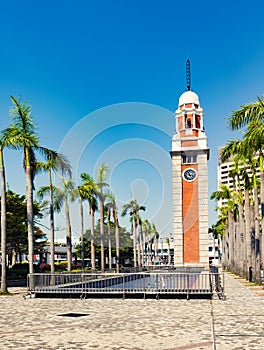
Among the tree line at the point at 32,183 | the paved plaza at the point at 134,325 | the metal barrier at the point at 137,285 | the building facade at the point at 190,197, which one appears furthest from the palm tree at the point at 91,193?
the paved plaza at the point at 134,325

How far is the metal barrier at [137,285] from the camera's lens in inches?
899

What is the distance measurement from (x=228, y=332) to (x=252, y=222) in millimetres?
26266

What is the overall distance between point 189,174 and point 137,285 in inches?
1720

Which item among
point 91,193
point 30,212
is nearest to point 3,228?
point 30,212

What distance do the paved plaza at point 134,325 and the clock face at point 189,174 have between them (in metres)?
45.0

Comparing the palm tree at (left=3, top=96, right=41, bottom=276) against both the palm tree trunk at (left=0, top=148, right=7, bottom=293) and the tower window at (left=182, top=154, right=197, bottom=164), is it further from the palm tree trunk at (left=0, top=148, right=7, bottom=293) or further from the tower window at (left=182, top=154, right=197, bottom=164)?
the tower window at (left=182, top=154, right=197, bottom=164)

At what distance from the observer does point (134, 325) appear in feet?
46.1

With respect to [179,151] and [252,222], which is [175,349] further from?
[179,151]

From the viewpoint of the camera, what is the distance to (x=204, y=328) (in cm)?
1330

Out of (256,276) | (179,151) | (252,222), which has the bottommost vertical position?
(256,276)

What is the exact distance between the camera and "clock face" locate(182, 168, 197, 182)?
66.1 m

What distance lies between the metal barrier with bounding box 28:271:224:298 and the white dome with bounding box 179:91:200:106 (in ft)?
162

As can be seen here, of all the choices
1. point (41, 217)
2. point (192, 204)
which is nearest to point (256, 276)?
point (41, 217)

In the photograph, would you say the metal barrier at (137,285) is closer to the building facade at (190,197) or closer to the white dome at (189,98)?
the building facade at (190,197)
